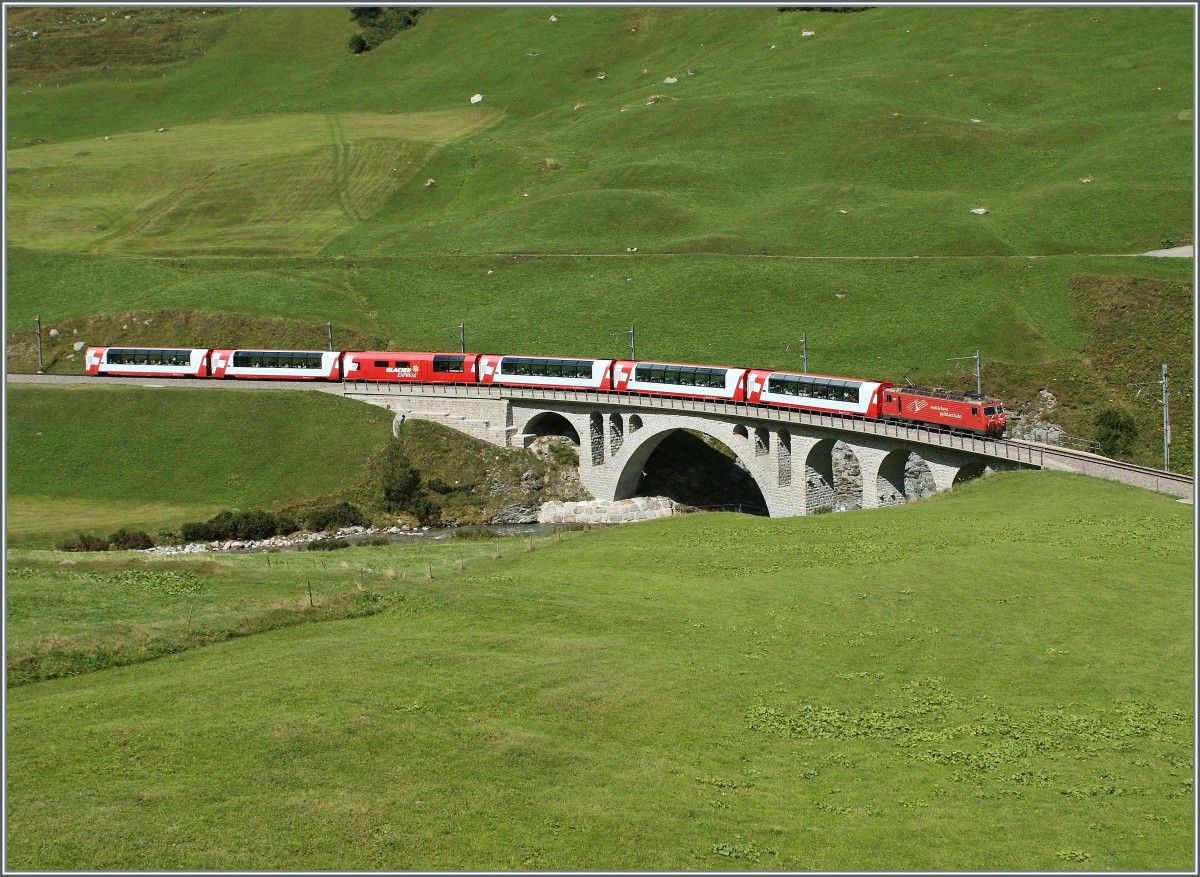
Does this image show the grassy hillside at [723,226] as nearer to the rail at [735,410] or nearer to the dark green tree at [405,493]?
the rail at [735,410]

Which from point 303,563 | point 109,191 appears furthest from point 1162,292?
point 109,191

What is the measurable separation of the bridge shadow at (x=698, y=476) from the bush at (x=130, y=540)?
131 feet

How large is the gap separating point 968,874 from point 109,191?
7364 inches

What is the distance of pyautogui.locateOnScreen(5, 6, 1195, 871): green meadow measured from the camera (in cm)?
3359

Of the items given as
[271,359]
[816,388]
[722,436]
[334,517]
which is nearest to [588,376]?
[722,436]

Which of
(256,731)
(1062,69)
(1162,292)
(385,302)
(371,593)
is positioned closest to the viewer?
(256,731)

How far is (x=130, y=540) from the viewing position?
96375 millimetres

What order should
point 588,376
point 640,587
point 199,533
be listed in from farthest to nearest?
point 588,376
point 199,533
point 640,587

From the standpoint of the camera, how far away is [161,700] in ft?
131

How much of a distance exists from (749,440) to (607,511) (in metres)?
15.2

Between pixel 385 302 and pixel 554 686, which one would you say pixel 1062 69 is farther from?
pixel 554 686

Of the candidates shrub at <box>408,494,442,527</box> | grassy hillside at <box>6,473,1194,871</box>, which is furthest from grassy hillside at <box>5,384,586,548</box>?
grassy hillside at <box>6,473,1194,871</box>

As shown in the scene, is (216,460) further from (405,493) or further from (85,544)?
(85,544)

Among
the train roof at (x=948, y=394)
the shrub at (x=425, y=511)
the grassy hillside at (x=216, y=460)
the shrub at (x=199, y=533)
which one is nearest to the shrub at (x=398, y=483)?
the shrub at (x=425, y=511)
